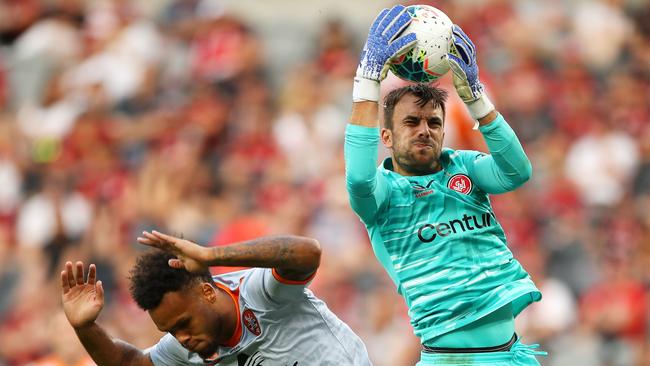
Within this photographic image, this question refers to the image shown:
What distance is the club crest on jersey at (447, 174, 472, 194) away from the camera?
18.2 feet

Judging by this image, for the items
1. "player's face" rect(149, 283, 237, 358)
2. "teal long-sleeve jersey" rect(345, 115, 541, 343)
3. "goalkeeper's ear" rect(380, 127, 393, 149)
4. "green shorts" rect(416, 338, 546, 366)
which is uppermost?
"goalkeeper's ear" rect(380, 127, 393, 149)

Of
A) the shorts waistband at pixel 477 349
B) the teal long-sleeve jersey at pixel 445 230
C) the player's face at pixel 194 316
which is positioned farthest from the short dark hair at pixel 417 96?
the player's face at pixel 194 316

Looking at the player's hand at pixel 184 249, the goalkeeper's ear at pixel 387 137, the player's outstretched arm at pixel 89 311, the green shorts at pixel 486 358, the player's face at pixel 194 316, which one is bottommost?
the player's outstretched arm at pixel 89 311

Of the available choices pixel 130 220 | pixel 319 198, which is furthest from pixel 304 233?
pixel 130 220

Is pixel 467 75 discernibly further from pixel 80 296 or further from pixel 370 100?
pixel 80 296

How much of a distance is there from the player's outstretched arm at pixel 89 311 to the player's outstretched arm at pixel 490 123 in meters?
1.95

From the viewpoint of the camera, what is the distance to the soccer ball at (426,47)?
5375mm

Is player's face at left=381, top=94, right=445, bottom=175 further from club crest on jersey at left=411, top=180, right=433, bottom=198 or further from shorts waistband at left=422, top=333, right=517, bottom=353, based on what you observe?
shorts waistband at left=422, top=333, right=517, bottom=353

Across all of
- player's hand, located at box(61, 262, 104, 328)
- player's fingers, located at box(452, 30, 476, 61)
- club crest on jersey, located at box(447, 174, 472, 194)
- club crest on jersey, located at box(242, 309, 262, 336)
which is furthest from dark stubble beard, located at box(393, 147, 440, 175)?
player's hand, located at box(61, 262, 104, 328)

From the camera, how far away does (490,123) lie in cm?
545

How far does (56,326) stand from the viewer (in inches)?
401

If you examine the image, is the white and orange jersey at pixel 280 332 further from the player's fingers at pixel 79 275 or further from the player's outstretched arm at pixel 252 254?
the player's fingers at pixel 79 275

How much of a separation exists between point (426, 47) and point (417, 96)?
0.89ft

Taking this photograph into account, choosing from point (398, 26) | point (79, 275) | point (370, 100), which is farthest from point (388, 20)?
point (79, 275)
